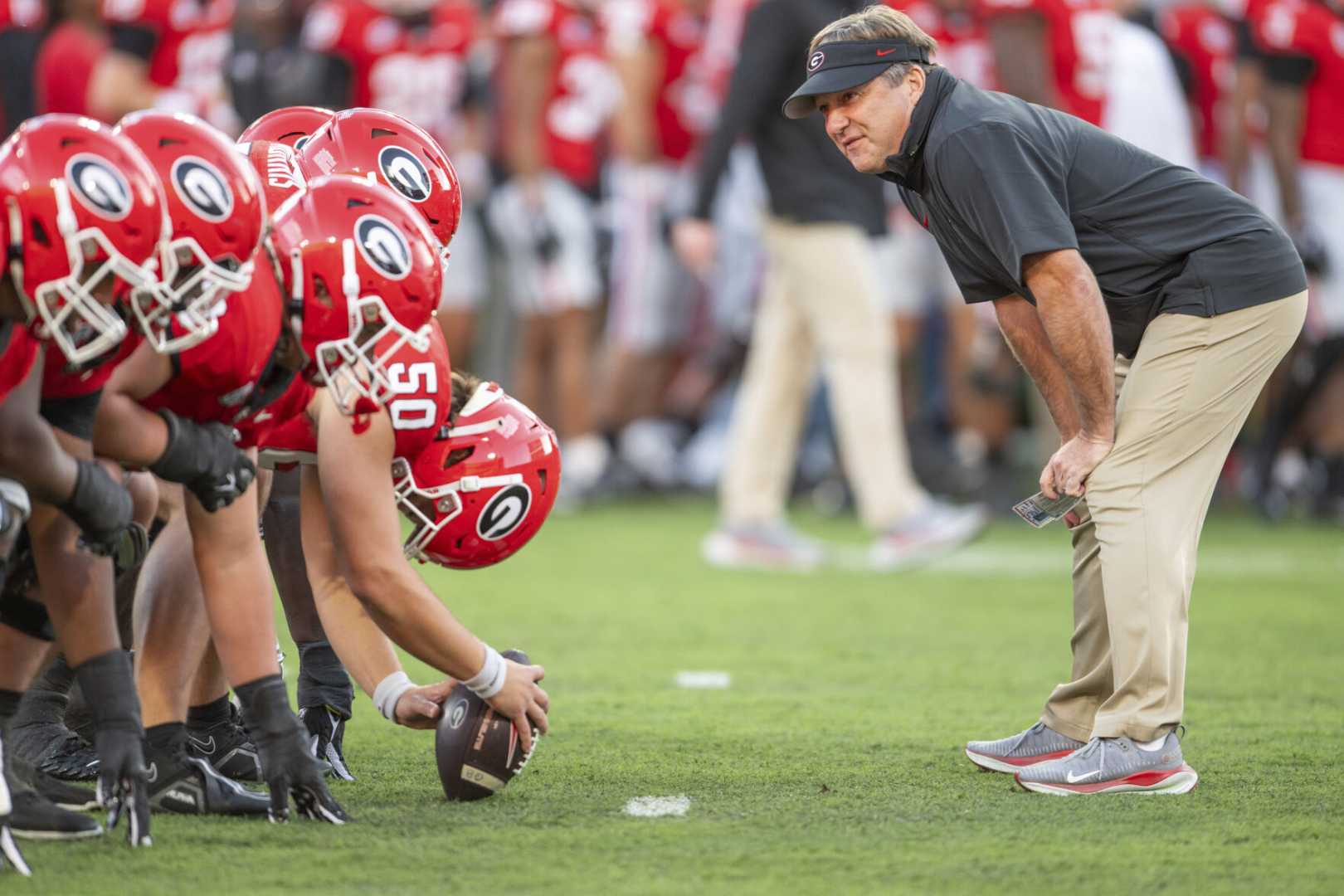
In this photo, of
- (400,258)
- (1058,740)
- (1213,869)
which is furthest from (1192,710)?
(400,258)

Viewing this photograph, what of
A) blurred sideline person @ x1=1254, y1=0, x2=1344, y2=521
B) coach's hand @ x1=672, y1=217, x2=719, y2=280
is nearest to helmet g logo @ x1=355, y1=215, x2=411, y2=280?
coach's hand @ x1=672, y1=217, x2=719, y2=280

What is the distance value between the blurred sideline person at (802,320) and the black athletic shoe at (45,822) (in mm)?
4297

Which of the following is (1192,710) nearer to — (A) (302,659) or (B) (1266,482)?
(A) (302,659)

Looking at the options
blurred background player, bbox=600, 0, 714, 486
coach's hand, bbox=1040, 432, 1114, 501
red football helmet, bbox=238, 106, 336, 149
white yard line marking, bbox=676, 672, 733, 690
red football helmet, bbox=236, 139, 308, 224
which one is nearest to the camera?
coach's hand, bbox=1040, 432, 1114, 501

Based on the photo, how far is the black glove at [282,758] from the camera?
323 centimetres

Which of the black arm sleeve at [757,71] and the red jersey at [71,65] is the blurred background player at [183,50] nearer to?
the red jersey at [71,65]

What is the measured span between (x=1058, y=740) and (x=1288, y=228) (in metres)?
5.61

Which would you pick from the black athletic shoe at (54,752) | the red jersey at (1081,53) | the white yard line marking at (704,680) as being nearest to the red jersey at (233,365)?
the black athletic shoe at (54,752)

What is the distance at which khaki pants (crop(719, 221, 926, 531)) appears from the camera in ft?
22.7

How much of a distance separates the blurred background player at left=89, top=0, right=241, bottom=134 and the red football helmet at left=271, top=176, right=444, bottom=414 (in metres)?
6.09

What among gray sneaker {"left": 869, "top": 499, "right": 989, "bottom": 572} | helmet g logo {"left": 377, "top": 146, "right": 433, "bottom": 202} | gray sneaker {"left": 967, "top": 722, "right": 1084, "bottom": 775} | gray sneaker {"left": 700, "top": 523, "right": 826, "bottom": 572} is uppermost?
helmet g logo {"left": 377, "top": 146, "right": 433, "bottom": 202}

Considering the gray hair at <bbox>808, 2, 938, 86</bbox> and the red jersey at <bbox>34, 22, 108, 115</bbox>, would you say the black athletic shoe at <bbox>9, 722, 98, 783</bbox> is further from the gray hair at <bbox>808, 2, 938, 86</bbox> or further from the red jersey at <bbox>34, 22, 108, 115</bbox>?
the red jersey at <bbox>34, 22, 108, 115</bbox>

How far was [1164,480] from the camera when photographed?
363 cm

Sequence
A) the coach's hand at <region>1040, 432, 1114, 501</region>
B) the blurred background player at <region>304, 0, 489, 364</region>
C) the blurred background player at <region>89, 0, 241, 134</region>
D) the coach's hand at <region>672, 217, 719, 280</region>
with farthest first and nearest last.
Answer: the blurred background player at <region>304, 0, 489, 364</region>, the blurred background player at <region>89, 0, 241, 134</region>, the coach's hand at <region>672, 217, 719, 280</region>, the coach's hand at <region>1040, 432, 1114, 501</region>
